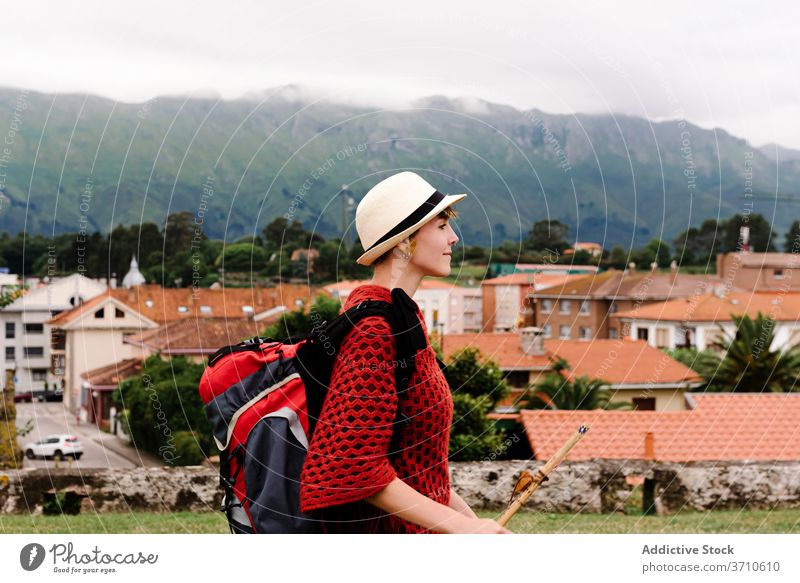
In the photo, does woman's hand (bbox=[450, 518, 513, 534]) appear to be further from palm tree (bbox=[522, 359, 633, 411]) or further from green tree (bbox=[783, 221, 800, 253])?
palm tree (bbox=[522, 359, 633, 411])

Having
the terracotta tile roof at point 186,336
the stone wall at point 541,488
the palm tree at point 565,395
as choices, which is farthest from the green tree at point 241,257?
the terracotta tile roof at point 186,336

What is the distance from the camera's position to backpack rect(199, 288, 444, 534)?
103 inches

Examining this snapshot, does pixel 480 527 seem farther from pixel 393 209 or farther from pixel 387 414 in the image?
pixel 393 209

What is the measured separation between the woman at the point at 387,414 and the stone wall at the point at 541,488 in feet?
15.2

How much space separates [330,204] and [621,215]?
1.37 m

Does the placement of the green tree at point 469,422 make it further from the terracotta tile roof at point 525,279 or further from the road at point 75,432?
the road at point 75,432

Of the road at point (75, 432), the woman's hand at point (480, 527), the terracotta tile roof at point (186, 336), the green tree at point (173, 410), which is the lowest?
the road at point (75, 432)

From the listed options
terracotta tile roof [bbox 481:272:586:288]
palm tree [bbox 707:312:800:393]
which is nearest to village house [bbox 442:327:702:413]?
palm tree [bbox 707:312:800:393]

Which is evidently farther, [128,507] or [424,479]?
[128,507]

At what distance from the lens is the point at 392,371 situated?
100 inches

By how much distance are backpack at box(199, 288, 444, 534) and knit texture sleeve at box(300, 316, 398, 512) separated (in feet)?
0.19

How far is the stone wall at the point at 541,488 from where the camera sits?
744cm

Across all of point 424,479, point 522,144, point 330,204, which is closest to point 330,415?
point 424,479
